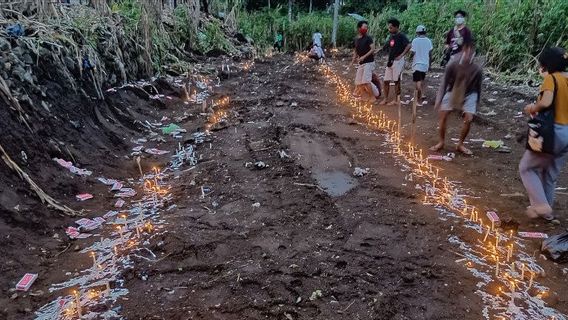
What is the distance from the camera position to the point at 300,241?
375cm

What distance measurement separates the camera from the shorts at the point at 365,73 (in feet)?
30.6

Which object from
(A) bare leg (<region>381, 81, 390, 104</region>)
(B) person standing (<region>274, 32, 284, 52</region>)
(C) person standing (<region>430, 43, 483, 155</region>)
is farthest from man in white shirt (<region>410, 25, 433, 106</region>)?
(B) person standing (<region>274, 32, 284, 52</region>)

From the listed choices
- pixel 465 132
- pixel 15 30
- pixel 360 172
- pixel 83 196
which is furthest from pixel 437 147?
pixel 15 30

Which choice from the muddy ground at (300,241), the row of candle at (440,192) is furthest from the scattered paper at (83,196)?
the row of candle at (440,192)

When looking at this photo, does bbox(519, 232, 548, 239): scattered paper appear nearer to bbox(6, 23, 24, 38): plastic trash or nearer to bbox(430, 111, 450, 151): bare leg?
bbox(430, 111, 450, 151): bare leg

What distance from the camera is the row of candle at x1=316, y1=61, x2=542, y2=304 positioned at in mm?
3371

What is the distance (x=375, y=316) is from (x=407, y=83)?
31.9ft

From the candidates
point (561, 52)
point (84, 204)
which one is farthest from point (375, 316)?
point (84, 204)

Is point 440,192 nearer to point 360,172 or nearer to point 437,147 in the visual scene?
point 360,172

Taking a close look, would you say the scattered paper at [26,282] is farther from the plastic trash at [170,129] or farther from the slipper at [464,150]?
the slipper at [464,150]

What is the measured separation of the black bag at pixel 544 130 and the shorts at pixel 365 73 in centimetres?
558

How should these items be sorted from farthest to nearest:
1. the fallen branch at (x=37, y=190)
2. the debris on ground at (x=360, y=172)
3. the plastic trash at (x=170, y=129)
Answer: the plastic trash at (x=170, y=129), the debris on ground at (x=360, y=172), the fallen branch at (x=37, y=190)

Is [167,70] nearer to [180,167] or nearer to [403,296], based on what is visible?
[180,167]

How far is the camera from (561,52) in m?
3.78
